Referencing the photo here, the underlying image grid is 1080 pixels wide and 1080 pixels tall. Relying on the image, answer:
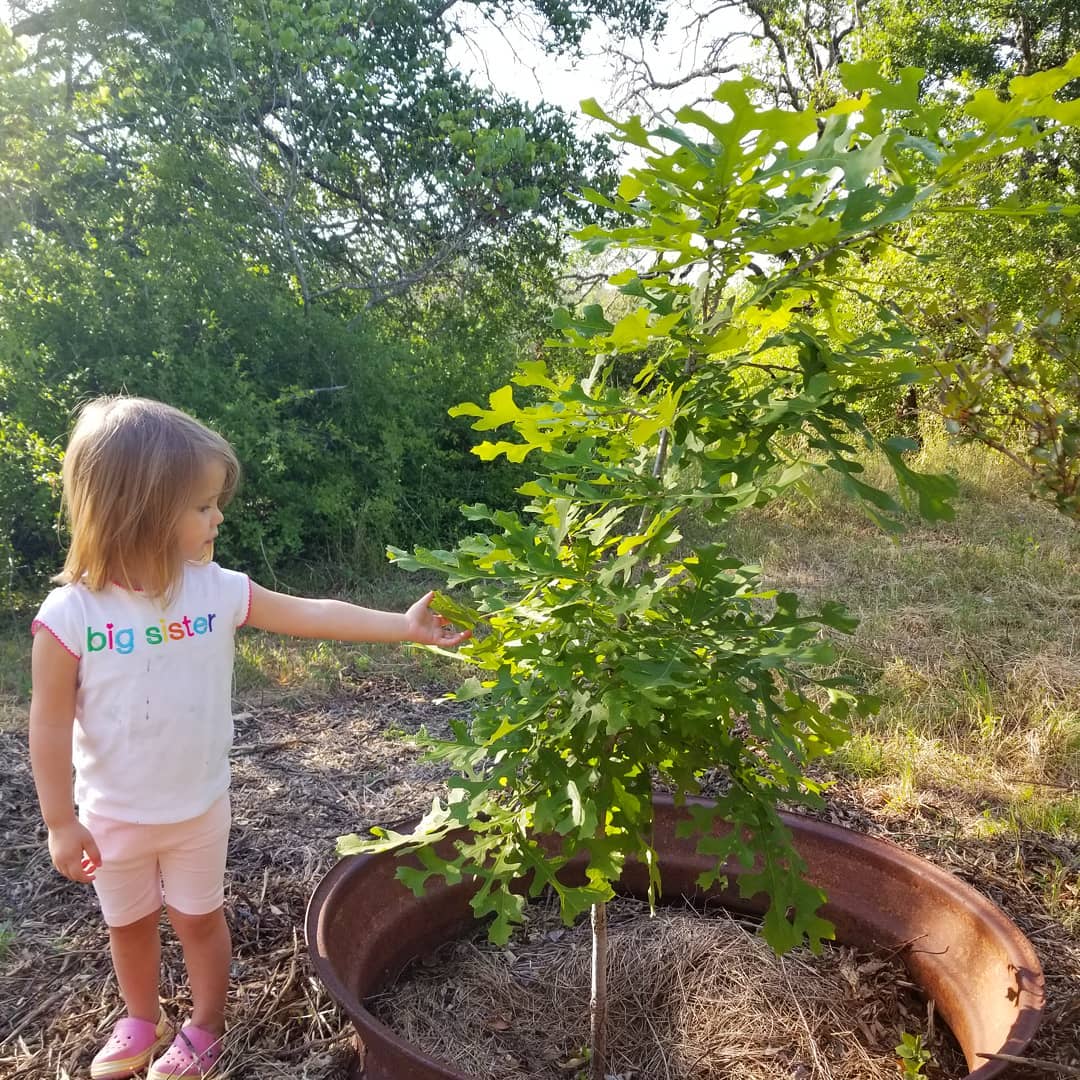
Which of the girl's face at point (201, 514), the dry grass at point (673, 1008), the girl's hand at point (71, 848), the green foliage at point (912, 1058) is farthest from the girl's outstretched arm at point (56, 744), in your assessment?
the green foliage at point (912, 1058)

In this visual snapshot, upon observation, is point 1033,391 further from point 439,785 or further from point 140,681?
point 439,785

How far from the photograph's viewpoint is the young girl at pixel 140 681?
1551 mm

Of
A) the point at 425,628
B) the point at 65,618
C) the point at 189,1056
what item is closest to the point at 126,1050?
the point at 189,1056

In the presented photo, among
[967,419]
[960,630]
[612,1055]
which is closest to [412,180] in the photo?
[960,630]

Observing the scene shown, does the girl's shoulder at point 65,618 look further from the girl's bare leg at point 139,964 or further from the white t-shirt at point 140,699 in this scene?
the girl's bare leg at point 139,964

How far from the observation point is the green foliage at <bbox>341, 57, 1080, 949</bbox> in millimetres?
1010

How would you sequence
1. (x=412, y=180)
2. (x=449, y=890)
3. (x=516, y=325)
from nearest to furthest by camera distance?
(x=449, y=890)
(x=412, y=180)
(x=516, y=325)

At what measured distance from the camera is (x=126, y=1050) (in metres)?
1.73

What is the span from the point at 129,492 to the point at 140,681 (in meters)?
0.36

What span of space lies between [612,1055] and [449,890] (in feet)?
1.74

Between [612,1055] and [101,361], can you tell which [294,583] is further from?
[612,1055]

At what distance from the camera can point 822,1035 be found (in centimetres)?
185

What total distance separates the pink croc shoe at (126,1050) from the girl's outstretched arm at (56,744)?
1.42ft

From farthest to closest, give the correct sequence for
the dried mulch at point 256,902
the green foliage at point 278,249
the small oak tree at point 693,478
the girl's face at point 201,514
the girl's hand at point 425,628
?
the green foliage at point 278,249 < the dried mulch at point 256,902 < the girl's hand at point 425,628 < the girl's face at point 201,514 < the small oak tree at point 693,478
